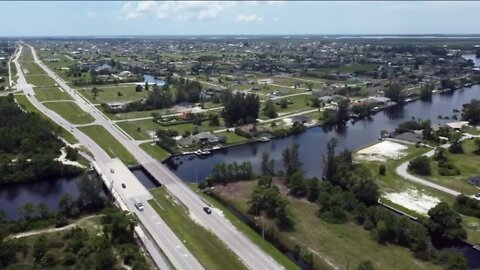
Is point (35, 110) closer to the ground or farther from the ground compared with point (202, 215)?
farther from the ground

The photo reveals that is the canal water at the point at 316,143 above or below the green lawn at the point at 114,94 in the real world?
below

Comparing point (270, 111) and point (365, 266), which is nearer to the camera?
point (365, 266)

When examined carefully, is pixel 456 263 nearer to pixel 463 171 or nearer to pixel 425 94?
pixel 463 171

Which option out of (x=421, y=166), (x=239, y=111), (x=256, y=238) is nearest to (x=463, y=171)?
(x=421, y=166)

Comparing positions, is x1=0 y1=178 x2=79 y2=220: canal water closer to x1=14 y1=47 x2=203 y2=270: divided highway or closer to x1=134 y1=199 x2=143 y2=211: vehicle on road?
x1=14 y1=47 x2=203 y2=270: divided highway

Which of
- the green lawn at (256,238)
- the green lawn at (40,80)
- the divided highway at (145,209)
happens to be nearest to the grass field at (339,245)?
the green lawn at (256,238)

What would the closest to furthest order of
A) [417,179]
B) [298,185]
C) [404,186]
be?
[298,185], [404,186], [417,179]

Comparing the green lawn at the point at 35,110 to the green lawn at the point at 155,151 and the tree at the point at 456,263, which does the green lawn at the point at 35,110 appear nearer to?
the green lawn at the point at 155,151
